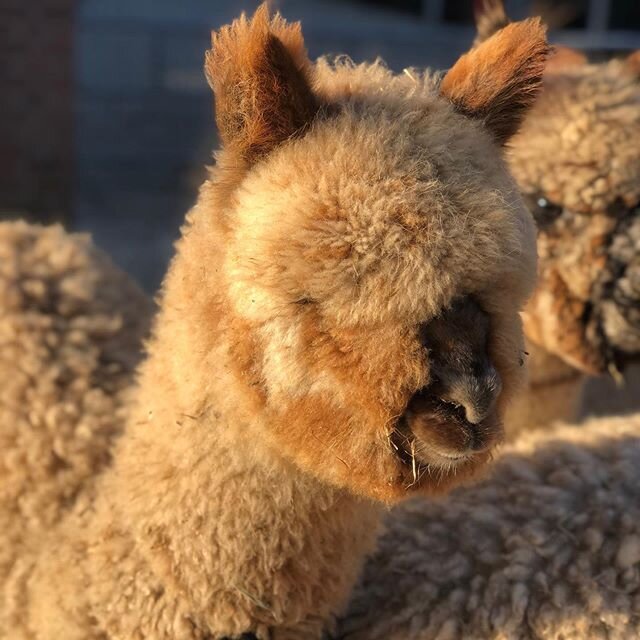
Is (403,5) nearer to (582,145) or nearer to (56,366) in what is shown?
(582,145)

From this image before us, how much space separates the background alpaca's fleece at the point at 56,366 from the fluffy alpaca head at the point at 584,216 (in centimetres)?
121

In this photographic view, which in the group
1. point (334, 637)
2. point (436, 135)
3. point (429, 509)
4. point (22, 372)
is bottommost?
point (334, 637)

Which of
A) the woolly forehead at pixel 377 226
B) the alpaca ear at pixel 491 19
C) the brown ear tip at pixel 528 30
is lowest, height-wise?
the woolly forehead at pixel 377 226

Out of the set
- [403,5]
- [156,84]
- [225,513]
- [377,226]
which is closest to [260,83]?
[377,226]

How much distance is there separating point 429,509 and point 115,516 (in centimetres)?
85

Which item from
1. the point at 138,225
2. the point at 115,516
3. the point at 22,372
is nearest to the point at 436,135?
the point at 115,516

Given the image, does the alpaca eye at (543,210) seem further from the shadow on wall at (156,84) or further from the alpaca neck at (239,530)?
the shadow on wall at (156,84)

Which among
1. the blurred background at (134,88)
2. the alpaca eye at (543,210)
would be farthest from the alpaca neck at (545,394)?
the blurred background at (134,88)

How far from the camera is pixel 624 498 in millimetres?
2512

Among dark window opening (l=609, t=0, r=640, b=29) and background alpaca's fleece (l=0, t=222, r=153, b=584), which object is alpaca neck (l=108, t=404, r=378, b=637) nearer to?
background alpaca's fleece (l=0, t=222, r=153, b=584)

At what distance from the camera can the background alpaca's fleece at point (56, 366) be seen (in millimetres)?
2414

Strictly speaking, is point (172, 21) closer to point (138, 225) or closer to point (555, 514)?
point (138, 225)

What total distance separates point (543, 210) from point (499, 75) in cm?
128

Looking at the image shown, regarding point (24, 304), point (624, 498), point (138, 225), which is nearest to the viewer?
point (624, 498)
